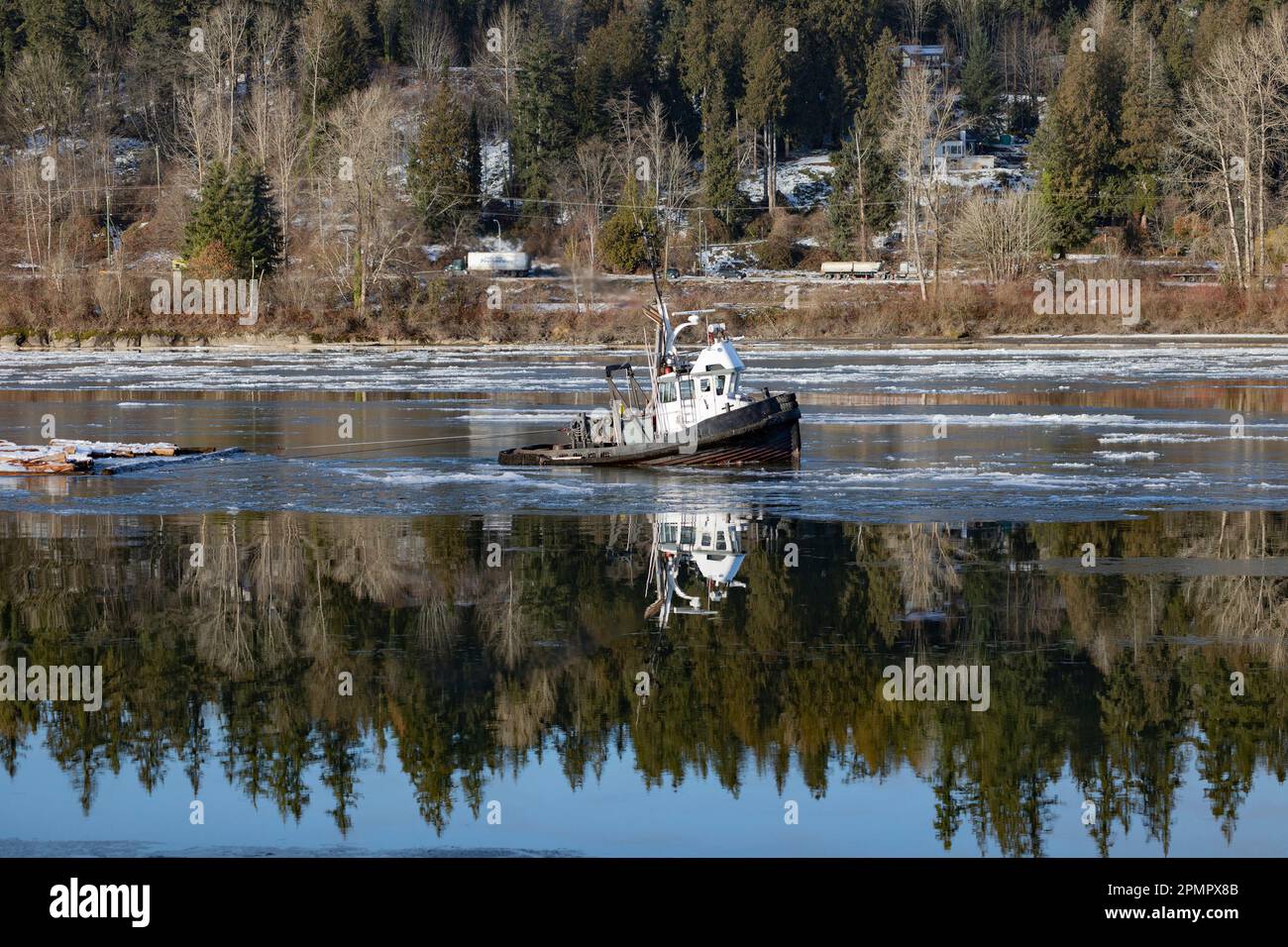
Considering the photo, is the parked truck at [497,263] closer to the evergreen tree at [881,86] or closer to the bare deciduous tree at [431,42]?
the evergreen tree at [881,86]

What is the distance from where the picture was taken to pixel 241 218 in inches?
4082

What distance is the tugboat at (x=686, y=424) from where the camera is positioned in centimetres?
3519

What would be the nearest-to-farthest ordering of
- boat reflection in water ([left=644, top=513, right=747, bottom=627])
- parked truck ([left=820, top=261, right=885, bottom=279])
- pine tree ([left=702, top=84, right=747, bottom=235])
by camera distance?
boat reflection in water ([left=644, top=513, right=747, bottom=627]) → parked truck ([left=820, top=261, right=885, bottom=279]) → pine tree ([left=702, top=84, right=747, bottom=235])

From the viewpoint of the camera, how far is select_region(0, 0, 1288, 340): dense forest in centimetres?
10356

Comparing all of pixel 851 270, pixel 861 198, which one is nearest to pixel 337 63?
pixel 861 198

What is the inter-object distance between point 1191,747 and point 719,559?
10077mm

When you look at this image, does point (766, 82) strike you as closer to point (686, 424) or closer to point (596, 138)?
point (596, 138)

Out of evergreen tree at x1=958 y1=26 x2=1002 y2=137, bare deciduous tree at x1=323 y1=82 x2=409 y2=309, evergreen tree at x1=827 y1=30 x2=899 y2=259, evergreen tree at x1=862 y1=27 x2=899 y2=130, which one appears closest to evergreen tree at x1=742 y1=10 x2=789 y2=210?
evergreen tree at x1=862 y1=27 x2=899 y2=130

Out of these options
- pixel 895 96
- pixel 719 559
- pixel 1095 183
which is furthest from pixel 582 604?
pixel 895 96

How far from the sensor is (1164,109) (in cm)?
12550

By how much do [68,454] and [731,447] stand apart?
13887 millimetres

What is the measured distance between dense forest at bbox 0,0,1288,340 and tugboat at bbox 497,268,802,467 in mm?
48426

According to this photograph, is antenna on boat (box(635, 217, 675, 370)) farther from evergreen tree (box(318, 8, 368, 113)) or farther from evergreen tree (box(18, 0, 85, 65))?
evergreen tree (box(18, 0, 85, 65))

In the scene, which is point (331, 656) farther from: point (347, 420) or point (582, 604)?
point (347, 420)
